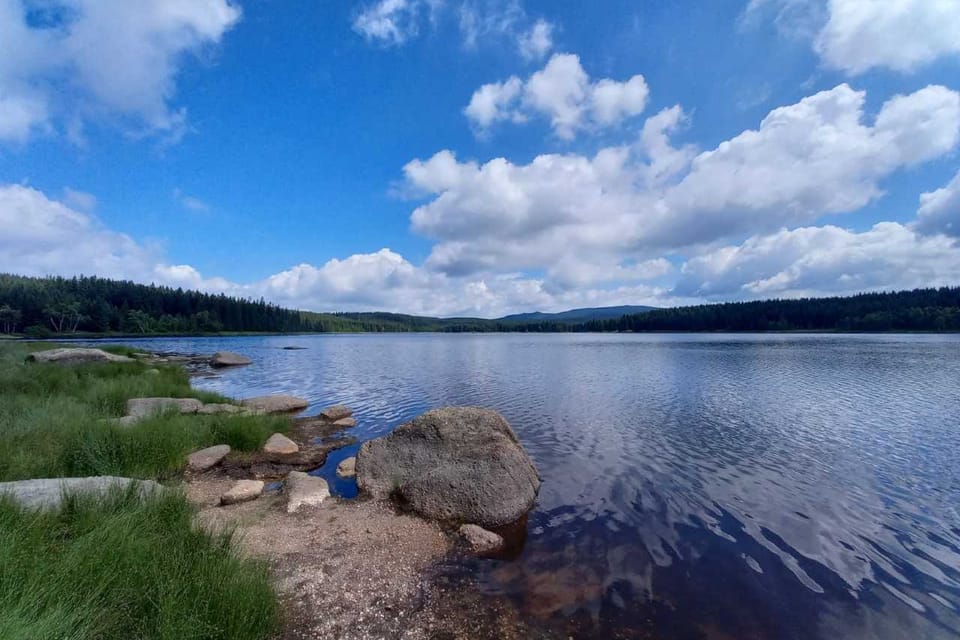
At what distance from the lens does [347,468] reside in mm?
12844

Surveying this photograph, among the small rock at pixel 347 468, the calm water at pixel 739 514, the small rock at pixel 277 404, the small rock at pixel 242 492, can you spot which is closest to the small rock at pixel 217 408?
the small rock at pixel 277 404

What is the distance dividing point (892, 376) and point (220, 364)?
66968mm

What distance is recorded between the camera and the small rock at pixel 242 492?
32.3ft

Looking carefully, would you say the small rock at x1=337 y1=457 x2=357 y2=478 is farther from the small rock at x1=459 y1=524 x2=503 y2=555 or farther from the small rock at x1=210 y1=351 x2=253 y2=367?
the small rock at x1=210 y1=351 x2=253 y2=367

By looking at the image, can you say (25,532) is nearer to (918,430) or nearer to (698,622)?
(698,622)

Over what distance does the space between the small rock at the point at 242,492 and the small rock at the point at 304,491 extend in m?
0.70

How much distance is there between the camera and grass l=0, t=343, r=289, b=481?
9.08 m

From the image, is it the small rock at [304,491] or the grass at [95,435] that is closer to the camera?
the grass at [95,435]

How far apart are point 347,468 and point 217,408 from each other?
396 inches

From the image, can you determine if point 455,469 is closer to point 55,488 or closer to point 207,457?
point 55,488

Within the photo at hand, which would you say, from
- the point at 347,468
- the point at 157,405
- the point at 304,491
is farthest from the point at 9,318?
the point at 304,491

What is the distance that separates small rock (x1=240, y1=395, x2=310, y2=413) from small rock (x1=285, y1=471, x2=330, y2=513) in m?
12.4

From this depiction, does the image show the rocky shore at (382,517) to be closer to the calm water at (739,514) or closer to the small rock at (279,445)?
the small rock at (279,445)

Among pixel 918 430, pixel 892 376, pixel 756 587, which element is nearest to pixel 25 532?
pixel 756 587
